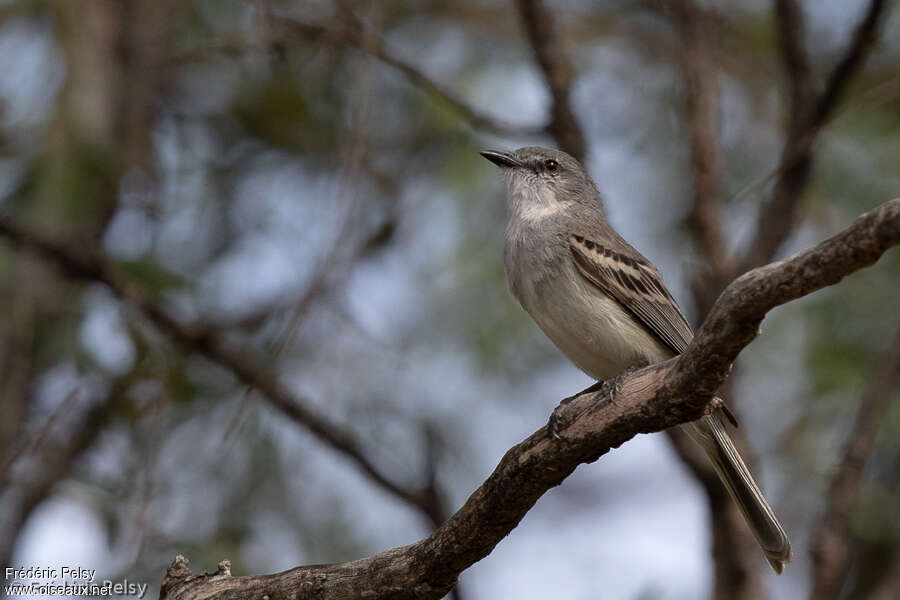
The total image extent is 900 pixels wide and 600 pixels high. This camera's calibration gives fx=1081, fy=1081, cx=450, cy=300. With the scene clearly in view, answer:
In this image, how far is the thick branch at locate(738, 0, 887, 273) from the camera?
757cm

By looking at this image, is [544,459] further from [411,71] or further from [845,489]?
[411,71]

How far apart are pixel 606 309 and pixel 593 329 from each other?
16cm

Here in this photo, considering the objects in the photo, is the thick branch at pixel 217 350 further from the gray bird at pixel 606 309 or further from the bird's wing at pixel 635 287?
the bird's wing at pixel 635 287

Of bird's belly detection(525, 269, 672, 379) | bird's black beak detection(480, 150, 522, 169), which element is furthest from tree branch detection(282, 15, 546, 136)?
bird's belly detection(525, 269, 672, 379)

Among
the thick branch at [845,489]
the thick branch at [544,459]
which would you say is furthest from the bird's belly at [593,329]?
the thick branch at [845,489]

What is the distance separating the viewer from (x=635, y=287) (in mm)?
5883

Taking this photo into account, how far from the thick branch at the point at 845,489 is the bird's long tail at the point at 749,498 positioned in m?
1.69

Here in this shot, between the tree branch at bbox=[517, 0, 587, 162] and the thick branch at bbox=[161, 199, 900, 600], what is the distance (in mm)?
Answer: 3765

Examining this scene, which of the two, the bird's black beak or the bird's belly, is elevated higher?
the bird's black beak

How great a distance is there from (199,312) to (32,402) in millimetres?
1376

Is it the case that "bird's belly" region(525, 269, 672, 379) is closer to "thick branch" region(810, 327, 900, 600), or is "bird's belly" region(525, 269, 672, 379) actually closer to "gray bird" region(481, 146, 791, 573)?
"gray bird" region(481, 146, 791, 573)

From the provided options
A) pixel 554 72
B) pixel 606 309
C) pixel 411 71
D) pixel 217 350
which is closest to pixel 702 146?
pixel 554 72

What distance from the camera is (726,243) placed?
26.4ft

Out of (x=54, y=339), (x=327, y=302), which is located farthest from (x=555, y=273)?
(x=54, y=339)
